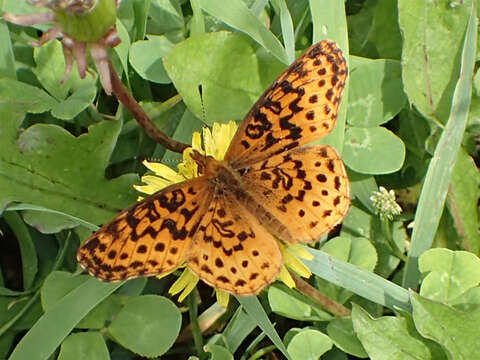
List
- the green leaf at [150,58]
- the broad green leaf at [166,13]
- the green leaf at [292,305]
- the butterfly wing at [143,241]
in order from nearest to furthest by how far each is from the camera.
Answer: the butterfly wing at [143,241] → the green leaf at [292,305] → the green leaf at [150,58] → the broad green leaf at [166,13]

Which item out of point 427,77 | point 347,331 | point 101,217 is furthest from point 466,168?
point 101,217

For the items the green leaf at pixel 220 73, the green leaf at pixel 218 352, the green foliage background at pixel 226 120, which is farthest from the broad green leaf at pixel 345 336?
the green leaf at pixel 220 73

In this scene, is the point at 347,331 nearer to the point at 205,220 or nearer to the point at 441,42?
the point at 205,220

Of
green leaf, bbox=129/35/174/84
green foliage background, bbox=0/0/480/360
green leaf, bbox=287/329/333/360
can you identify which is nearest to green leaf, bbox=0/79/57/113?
green foliage background, bbox=0/0/480/360

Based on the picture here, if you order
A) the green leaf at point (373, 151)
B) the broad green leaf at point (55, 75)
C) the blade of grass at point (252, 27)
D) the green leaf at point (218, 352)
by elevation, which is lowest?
the green leaf at point (218, 352)

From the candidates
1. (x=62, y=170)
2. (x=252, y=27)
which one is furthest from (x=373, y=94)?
(x=62, y=170)

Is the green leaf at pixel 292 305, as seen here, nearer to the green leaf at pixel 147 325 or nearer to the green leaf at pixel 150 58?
the green leaf at pixel 147 325
